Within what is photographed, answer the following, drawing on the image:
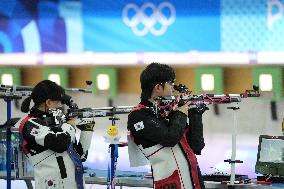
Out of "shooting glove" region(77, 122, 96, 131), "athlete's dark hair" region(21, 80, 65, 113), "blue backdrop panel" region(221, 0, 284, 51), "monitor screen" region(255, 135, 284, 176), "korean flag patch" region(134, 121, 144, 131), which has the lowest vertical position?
"monitor screen" region(255, 135, 284, 176)

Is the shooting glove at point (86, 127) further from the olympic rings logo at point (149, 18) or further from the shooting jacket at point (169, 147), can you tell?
the olympic rings logo at point (149, 18)

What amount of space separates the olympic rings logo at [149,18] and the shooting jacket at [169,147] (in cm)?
235

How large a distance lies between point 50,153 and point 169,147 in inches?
23.2

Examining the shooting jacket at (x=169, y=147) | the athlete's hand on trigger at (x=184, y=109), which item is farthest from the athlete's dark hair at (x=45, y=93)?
the athlete's hand on trigger at (x=184, y=109)

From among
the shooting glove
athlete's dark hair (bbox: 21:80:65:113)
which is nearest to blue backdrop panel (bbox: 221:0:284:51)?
the shooting glove

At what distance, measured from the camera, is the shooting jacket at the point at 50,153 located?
2.60 meters

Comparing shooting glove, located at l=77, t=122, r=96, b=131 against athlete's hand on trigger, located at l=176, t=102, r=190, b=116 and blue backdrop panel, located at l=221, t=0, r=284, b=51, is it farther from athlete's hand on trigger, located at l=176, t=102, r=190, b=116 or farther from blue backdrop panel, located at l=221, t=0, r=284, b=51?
blue backdrop panel, located at l=221, t=0, r=284, b=51

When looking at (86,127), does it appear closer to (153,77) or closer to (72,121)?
(72,121)

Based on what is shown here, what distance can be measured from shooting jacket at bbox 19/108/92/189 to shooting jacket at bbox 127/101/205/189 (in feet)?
1.27

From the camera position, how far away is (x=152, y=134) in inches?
91.5

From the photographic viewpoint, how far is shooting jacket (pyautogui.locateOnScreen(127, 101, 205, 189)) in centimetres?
234

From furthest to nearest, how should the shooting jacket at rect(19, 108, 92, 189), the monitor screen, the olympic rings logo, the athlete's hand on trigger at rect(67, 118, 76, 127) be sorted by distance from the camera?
the olympic rings logo
the monitor screen
the athlete's hand on trigger at rect(67, 118, 76, 127)
the shooting jacket at rect(19, 108, 92, 189)

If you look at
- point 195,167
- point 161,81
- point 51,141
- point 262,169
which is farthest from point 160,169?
point 262,169

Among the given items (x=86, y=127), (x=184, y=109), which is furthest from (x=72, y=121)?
(x=184, y=109)
